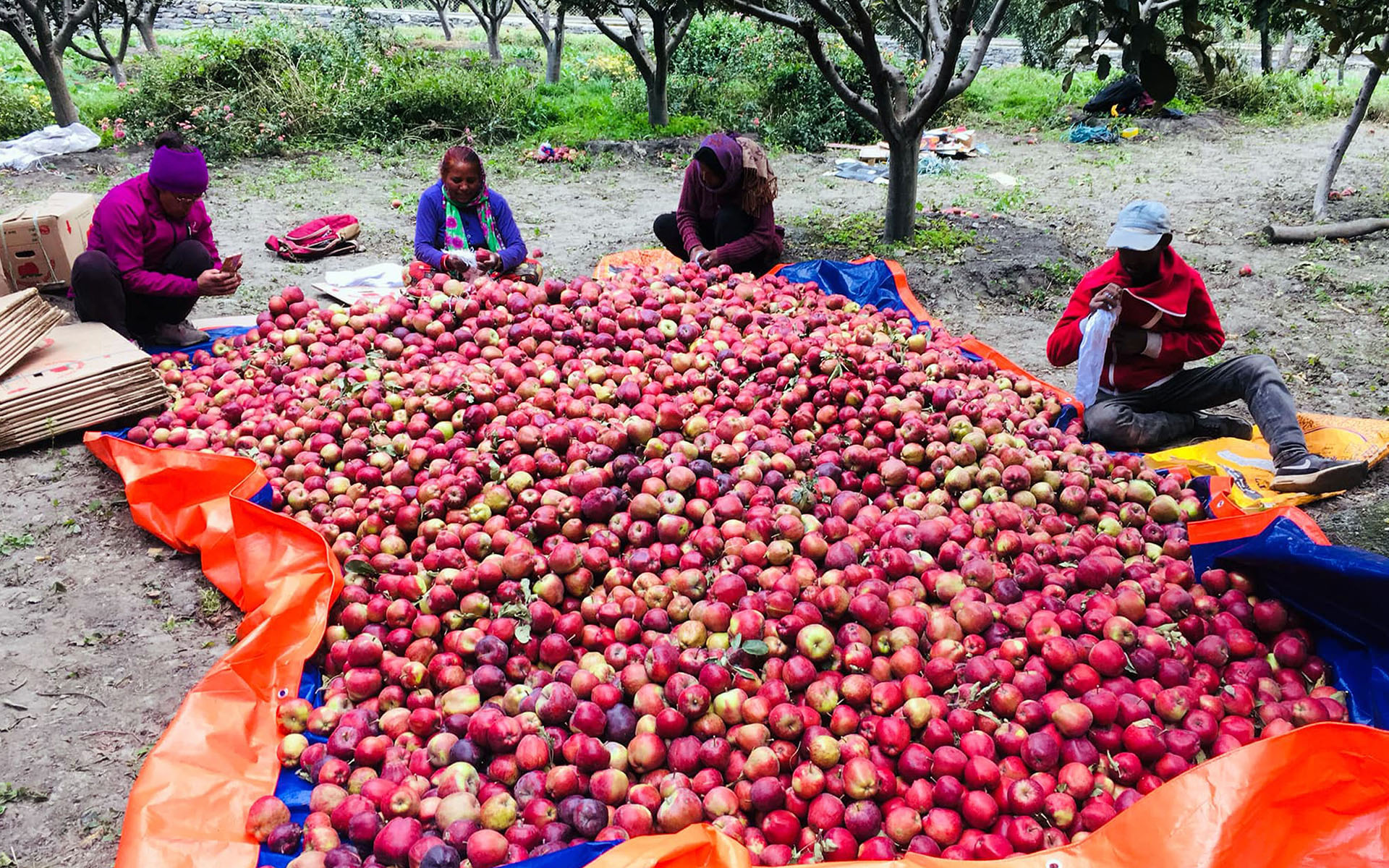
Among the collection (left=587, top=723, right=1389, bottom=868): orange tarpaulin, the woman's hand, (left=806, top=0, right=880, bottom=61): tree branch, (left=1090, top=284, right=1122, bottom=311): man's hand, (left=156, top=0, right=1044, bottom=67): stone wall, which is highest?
(left=156, top=0, right=1044, bottom=67): stone wall

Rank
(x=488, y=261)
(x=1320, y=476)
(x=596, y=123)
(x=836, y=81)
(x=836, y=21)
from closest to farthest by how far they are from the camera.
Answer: (x=1320, y=476), (x=488, y=261), (x=836, y=21), (x=836, y=81), (x=596, y=123)

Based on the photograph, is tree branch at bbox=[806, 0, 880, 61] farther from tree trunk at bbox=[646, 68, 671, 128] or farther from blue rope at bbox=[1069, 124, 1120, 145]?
blue rope at bbox=[1069, 124, 1120, 145]

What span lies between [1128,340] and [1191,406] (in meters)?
0.53

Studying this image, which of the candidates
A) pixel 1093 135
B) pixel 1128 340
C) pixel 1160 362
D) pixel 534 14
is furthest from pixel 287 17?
pixel 1160 362

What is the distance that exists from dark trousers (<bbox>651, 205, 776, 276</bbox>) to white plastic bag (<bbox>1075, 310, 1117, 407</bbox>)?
2836 millimetres

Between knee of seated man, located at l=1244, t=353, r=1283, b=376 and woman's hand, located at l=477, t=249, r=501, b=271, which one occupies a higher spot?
woman's hand, located at l=477, t=249, r=501, b=271

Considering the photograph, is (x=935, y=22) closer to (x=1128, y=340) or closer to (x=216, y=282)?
(x=1128, y=340)

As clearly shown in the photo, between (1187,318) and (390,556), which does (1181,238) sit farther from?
(390,556)

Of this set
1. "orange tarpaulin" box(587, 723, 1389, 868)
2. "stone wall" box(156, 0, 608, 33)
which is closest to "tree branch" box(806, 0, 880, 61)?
"orange tarpaulin" box(587, 723, 1389, 868)

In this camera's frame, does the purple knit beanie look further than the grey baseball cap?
Yes

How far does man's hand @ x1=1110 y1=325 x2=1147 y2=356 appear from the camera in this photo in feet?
14.1

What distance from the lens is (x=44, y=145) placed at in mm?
11609

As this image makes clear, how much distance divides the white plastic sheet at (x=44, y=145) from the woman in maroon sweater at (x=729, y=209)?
Answer: 1021 cm

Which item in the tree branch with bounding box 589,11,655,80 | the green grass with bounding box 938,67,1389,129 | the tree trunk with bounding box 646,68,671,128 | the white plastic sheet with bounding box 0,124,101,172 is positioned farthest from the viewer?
the green grass with bounding box 938,67,1389,129
